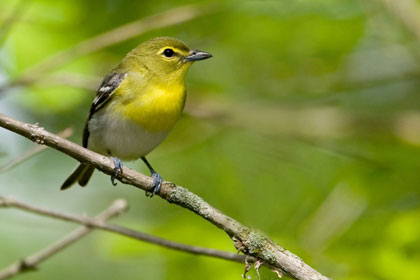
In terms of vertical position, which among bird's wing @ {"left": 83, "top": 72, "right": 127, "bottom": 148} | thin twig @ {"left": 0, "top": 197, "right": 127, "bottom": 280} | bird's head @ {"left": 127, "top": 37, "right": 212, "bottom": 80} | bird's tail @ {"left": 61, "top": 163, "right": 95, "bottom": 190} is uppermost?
bird's head @ {"left": 127, "top": 37, "right": 212, "bottom": 80}

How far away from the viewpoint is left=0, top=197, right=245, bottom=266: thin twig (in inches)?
143

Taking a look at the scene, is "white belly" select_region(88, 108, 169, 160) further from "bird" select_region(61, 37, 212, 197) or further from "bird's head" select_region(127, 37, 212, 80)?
"bird's head" select_region(127, 37, 212, 80)

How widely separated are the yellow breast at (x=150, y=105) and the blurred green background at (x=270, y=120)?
1.34 ft

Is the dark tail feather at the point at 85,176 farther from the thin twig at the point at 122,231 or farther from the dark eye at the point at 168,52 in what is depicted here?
the thin twig at the point at 122,231

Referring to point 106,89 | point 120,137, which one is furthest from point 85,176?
point 106,89

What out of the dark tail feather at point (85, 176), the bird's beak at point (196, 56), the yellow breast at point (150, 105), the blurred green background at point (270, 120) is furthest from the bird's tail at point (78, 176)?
the bird's beak at point (196, 56)

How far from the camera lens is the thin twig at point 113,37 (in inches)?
193

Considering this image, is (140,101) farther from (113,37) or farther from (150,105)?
(113,37)

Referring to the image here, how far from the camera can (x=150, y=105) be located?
4621mm

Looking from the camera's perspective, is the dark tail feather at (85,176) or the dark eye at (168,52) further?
the dark tail feather at (85,176)

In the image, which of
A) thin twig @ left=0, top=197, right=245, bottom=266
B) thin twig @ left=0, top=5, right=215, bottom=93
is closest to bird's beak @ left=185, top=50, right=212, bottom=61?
thin twig @ left=0, top=5, right=215, bottom=93

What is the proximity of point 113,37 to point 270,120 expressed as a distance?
1.89 m

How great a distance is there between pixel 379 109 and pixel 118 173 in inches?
186

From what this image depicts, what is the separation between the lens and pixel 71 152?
2918 mm
